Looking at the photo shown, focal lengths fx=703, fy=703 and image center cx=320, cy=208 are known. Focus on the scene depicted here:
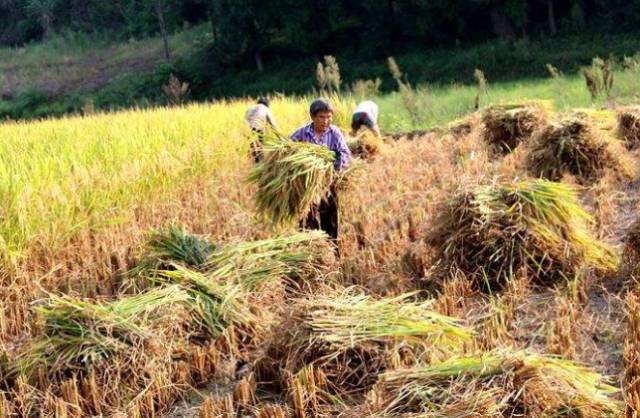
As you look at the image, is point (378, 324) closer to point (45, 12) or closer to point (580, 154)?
point (580, 154)

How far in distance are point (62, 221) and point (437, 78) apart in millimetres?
20110

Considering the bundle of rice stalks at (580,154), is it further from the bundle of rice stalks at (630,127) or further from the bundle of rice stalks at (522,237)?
the bundle of rice stalks at (522,237)

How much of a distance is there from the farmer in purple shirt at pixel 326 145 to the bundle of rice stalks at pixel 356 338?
150cm

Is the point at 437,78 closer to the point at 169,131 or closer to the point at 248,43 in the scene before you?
the point at 248,43

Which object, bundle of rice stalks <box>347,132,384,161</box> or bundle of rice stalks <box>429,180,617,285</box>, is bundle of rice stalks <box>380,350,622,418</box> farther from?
bundle of rice stalks <box>347,132,384,161</box>

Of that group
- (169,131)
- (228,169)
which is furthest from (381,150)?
(169,131)

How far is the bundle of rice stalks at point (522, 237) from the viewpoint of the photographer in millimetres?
3914

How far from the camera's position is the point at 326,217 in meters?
4.74

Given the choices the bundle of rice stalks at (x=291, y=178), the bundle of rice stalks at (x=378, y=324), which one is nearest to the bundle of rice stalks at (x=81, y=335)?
the bundle of rice stalks at (x=378, y=324)

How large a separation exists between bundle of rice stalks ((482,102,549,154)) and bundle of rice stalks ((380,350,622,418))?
188 inches

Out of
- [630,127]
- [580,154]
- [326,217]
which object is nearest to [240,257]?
[326,217]

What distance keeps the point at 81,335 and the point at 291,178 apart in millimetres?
1631

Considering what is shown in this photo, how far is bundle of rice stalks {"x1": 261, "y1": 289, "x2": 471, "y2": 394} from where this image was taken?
2.97 m

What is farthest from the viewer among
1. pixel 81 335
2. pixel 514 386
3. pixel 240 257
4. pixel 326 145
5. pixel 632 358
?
pixel 326 145
